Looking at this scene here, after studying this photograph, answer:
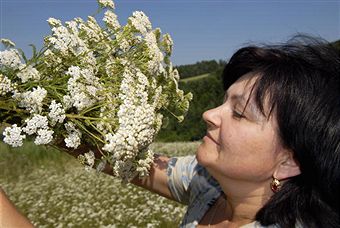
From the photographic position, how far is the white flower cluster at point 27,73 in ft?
5.68

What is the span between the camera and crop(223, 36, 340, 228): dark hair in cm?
193

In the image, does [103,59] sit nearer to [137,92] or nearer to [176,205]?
[137,92]

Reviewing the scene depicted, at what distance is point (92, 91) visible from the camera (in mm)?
1734

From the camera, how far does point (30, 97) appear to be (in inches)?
65.7

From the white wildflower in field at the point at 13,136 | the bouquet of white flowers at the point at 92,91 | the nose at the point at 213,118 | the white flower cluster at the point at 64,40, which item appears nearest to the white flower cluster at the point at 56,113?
the bouquet of white flowers at the point at 92,91

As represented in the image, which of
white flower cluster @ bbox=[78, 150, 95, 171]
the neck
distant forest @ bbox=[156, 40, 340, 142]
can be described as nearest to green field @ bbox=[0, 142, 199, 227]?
the neck

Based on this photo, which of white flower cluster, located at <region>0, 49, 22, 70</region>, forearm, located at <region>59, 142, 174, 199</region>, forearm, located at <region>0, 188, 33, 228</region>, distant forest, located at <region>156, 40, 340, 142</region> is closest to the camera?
forearm, located at <region>0, 188, 33, 228</region>

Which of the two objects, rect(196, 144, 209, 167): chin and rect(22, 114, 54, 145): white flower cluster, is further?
rect(196, 144, 209, 167): chin

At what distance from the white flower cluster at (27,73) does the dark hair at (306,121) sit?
0.88 meters

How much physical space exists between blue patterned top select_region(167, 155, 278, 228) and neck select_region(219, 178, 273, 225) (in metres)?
0.20

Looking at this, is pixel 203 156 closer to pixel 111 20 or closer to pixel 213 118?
pixel 213 118

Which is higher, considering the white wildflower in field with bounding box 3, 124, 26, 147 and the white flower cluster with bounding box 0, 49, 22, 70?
the white flower cluster with bounding box 0, 49, 22, 70

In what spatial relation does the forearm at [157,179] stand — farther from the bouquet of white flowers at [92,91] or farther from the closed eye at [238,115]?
the closed eye at [238,115]

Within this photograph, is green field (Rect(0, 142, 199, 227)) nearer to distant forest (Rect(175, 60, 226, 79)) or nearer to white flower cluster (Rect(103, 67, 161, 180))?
white flower cluster (Rect(103, 67, 161, 180))
